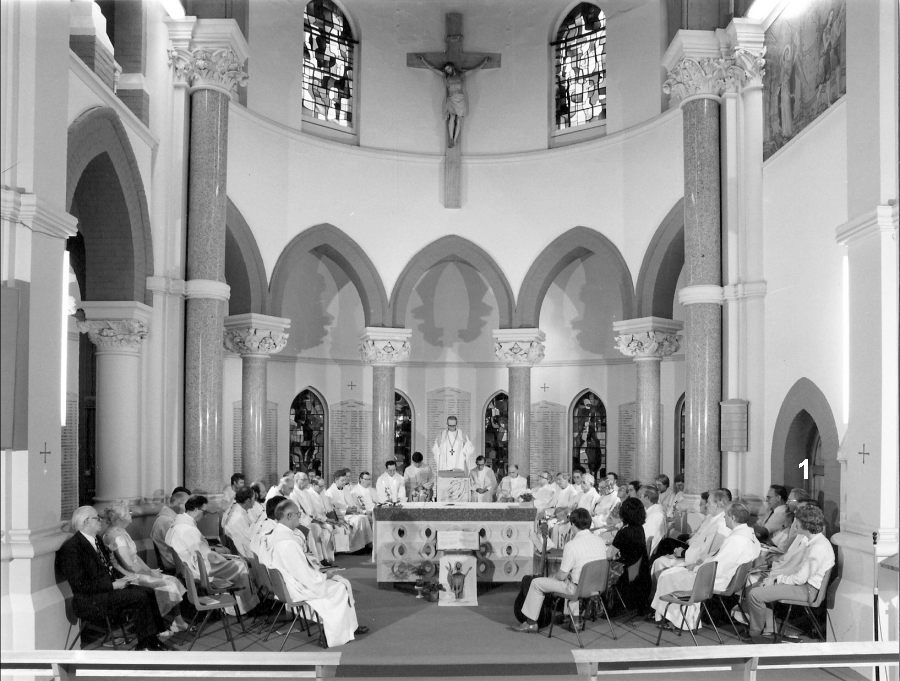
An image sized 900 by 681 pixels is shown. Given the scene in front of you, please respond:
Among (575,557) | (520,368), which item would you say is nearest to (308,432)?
(520,368)

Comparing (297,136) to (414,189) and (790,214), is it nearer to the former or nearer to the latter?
(414,189)

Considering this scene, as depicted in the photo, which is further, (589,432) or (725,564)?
(589,432)

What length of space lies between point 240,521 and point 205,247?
355cm

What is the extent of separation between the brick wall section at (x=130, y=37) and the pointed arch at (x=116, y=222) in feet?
4.05

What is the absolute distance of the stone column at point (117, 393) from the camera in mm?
10219

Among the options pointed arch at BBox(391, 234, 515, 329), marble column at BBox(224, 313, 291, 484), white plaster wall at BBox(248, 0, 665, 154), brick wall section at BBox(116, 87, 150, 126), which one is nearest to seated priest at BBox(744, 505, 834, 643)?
brick wall section at BBox(116, 87, 150, 126)

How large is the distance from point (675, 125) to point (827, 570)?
847cm

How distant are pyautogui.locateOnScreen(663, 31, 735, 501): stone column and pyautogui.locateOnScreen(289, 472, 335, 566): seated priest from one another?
4.59 metres

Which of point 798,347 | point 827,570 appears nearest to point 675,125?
point 798,347

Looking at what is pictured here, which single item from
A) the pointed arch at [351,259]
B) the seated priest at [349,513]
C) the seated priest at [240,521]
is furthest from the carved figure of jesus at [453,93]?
the seated priest at [240,521]

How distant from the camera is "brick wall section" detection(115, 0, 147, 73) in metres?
10.6

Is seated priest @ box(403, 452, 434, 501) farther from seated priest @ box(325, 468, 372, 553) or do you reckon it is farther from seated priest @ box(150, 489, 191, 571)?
seated priest @ box(150, 489, 191, 571)

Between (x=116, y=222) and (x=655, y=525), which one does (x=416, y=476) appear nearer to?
(x=655, y=525)

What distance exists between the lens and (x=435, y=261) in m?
16.2
